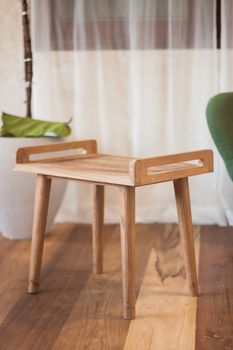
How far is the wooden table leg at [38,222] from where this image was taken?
1610mm

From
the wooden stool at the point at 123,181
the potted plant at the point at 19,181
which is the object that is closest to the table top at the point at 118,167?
the wooden stool at the point at 123,181

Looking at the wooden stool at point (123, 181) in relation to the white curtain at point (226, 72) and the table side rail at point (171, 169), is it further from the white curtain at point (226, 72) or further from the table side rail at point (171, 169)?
the white curtain at point (226, 72)

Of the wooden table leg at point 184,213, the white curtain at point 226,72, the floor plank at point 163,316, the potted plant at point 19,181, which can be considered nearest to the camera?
the floor plank at point 163,316

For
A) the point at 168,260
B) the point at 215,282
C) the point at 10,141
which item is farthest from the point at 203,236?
the point at 10,141

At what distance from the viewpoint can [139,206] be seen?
98.3 inches

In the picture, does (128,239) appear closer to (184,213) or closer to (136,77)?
(184,213)

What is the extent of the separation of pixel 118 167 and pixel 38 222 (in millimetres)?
298

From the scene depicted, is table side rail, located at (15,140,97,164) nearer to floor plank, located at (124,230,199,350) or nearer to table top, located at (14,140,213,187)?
table top, located at (14,140,213,187)

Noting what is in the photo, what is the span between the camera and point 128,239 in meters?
1.42

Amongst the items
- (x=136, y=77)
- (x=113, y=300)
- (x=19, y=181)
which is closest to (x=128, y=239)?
(x=113, y=300)

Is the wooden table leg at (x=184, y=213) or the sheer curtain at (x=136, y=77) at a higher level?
the sheer curtain at (x=136, y=77)

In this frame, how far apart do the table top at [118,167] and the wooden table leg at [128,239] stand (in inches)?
2.1

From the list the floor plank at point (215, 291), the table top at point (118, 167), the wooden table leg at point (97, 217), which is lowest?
the floor plank at point (215, 291)

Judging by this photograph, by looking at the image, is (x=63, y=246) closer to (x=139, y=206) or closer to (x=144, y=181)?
(x=139, y=206)
